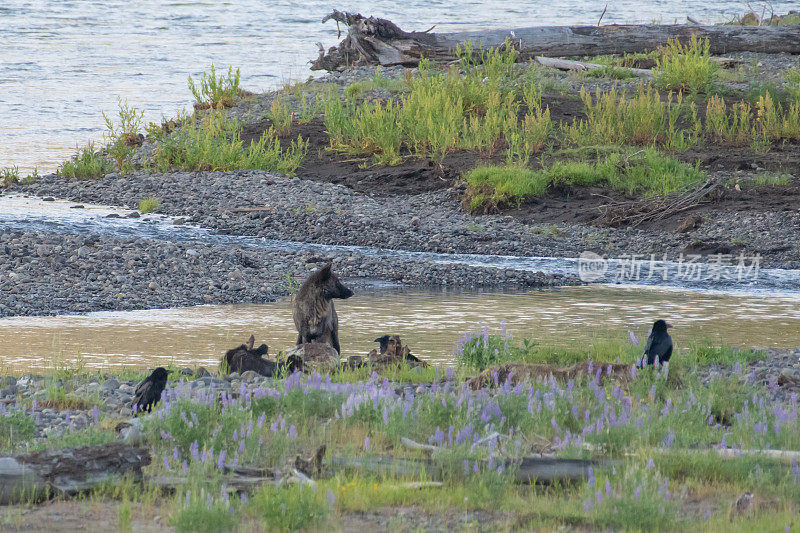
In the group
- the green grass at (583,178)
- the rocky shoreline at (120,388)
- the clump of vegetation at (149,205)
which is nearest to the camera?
the rocky shoreline at (120,388)

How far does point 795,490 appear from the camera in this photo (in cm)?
424

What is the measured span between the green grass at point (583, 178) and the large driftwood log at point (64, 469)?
1196 centimetres

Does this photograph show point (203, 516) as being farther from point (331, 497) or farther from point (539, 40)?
point (539, 40)

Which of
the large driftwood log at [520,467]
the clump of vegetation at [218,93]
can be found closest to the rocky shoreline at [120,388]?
the large driftwood log at [520,467]


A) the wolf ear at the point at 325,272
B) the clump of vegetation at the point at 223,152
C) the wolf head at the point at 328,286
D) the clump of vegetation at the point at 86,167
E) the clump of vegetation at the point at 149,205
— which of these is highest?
the clump of vegetation at the point at 223,152

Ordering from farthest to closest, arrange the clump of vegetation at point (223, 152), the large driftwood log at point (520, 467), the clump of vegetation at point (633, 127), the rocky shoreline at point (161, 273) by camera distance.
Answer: the clump of vegetation at point (223, 152) → the clump of vegetation at point (633, 127) → the rocky shoreline at point (161, 273) → the large driftwood log at point (520, 467)

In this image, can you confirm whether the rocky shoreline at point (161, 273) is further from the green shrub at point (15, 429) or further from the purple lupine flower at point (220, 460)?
the purple lupine flower at point (220, 460)

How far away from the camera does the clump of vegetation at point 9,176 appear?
781 inches

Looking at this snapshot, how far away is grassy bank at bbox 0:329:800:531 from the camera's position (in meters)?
3.96

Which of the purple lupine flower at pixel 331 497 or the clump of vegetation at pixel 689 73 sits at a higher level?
the clump of vegetation at pixel 689 73

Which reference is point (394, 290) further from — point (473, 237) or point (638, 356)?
point (638, 356)

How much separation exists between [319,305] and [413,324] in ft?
7.17

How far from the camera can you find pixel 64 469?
424 cm

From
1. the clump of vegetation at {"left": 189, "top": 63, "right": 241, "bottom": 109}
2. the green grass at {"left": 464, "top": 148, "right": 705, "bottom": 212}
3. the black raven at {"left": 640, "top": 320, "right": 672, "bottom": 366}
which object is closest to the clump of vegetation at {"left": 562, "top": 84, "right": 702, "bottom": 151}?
the green grass at {"left": 464, "top": 148, "right": 705, "bottom": 212}
